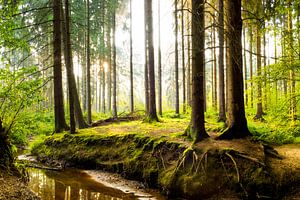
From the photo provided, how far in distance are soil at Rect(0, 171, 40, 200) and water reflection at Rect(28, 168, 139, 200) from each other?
934 millimetres

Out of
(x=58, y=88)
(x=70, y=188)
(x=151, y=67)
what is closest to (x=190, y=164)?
(x=70, y=188)

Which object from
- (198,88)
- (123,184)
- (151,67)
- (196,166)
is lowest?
(123,184)

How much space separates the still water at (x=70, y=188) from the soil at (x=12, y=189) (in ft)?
3.01

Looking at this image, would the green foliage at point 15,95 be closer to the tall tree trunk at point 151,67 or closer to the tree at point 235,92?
the tree at point 235,92

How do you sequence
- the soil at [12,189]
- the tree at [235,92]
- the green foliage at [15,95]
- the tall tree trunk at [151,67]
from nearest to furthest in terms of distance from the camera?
the soil at [12,189] → the green foliage at [15,95] → the tree at [235,92] → the tall tree trunk at [151,67]

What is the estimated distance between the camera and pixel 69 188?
7.55 metres

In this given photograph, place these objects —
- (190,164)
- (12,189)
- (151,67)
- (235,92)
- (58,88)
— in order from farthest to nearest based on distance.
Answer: (151,67) < (58,88) < (235,92) < (190,164) < (12,189)

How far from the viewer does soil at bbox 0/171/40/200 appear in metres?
5.00

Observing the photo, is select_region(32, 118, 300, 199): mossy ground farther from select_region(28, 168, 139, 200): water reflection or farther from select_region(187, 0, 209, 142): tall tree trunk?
select_region(28, 168, 139, 200): water reflection

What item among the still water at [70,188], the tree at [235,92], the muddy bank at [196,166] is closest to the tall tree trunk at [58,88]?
the muddy bank at [196,166]

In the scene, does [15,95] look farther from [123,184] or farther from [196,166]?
[196,166]

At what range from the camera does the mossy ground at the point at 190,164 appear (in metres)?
6.05

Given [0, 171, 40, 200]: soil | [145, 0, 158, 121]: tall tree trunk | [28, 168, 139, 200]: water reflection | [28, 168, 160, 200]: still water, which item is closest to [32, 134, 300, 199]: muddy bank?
[28, 168, 160, 200]: still water

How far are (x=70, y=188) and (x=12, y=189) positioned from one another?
2401 millimetres
